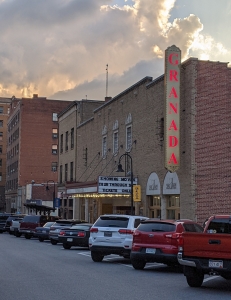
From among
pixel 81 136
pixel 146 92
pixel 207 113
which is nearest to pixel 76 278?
pixel 207 113

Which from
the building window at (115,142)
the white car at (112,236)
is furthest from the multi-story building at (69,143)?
the white car at (112,236)

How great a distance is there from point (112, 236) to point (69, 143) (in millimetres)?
37373

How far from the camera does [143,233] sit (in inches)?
685

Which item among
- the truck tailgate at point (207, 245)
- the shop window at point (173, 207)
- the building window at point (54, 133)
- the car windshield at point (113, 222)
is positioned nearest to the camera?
the truck tailgate at point (207, 245)

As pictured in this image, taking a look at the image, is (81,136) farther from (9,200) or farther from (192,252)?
(9,200)

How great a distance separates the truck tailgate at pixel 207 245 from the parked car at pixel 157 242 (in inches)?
150

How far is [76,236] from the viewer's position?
85.1 ft

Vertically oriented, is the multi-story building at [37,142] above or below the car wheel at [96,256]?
above

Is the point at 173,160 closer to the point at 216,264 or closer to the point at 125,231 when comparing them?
the point at 125,231

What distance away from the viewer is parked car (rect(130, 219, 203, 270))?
16875mm

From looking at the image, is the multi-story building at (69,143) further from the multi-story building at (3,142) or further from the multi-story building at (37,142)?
the multi-story building at (3,142)

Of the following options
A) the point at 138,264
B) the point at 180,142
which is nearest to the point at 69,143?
the point at 180,142

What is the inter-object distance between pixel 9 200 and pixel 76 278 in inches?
3430

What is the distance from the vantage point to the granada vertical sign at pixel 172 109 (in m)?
29.8
